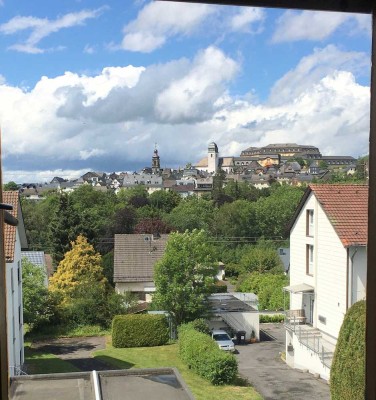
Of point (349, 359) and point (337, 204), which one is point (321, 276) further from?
point (349, 359)

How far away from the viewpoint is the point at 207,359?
12.1ft

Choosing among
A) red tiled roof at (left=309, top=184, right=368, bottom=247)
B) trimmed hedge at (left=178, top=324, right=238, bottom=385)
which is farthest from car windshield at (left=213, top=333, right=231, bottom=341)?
red tiled roof at (left=309, top=184, right=368, bottom=247)

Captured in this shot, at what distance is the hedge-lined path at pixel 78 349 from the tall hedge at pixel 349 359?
307 centimetres

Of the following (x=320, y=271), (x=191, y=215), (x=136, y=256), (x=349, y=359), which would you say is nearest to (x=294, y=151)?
(x=320, y=271)

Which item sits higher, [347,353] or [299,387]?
[347,353]

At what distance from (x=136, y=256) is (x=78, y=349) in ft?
9.47

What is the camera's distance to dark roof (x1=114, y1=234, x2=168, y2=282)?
24.6ft

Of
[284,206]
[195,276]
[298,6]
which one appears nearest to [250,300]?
[195,276]

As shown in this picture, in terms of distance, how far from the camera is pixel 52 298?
615cm

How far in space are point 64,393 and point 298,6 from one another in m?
0.77

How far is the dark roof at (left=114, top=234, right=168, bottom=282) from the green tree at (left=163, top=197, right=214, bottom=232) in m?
1.66

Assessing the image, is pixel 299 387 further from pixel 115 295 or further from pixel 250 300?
pixel 250 300

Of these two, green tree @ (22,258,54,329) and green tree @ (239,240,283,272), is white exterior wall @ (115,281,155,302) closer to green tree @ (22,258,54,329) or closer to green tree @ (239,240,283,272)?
green tree @ (22,258,54,329)

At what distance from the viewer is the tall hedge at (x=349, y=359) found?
1.14 metres
